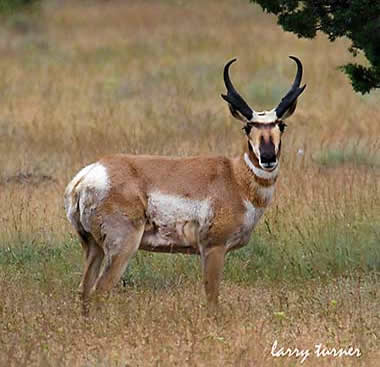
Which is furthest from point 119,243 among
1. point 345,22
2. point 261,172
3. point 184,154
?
point 184,154

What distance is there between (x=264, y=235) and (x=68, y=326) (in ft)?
11.3

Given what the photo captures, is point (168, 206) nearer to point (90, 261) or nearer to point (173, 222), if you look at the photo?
point (173, 222)

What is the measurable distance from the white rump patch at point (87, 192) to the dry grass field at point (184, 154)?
0.69m

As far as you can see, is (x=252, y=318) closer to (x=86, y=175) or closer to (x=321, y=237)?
(x=86, y=175)

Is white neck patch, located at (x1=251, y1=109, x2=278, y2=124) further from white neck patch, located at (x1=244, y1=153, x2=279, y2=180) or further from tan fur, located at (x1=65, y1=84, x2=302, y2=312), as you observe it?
white neck patch, located at (x1=244, y1=153, x2=279, y2=180)

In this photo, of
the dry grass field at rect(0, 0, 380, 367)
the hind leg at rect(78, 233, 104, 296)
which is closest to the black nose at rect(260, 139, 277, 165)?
the dry grass field at rect(0, 0, 380, 367)

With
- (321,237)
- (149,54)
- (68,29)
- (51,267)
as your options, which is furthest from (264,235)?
(68,29)

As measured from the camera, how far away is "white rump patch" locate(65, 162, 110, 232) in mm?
9906

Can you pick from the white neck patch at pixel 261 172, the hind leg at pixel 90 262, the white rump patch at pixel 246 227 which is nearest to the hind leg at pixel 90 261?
the hind leg at pixel 90 262

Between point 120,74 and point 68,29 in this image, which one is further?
point 68,29

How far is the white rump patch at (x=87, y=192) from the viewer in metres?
9.91

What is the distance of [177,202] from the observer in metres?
10.1

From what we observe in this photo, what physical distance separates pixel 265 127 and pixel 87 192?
142 cm

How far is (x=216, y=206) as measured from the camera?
33.1 ft
